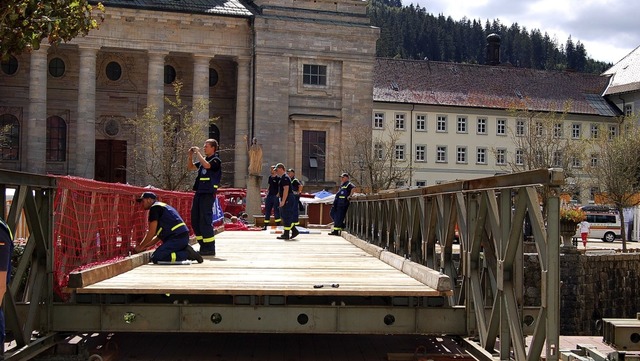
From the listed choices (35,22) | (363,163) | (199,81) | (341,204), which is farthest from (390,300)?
(363,163)

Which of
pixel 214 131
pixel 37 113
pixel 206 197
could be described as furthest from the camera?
pixel 214 131

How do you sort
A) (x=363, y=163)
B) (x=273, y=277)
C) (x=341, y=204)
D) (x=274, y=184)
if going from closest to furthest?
(x=273, y=277)
(x=274, y=184)
(x=341, y=204)
(x=363, y=163)

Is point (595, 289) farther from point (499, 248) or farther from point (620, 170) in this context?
point (499, 248)

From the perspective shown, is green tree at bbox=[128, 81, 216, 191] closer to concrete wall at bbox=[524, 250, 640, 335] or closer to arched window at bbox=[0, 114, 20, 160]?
arched window at bbox=[0, 114, 20, 160]

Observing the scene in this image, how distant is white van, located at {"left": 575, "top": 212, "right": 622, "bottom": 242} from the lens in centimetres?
5719

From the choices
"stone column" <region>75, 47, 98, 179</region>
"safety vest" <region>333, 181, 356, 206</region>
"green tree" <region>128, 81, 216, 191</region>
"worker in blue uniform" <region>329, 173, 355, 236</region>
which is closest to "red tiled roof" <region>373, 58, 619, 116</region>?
"green tree" <region>128, 81, 216, 191</region>

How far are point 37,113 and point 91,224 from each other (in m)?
44.4

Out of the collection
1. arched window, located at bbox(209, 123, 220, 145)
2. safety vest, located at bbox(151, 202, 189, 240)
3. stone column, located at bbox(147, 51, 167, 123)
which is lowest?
safety vest, located at bbox(151, 202, 189, 240)

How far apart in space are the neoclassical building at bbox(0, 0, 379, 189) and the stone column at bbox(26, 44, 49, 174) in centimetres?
6

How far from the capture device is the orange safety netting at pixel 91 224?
9.32 metres

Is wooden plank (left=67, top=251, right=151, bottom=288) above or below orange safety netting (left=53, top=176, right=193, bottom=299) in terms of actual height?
below

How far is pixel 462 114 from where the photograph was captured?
79.1 metres

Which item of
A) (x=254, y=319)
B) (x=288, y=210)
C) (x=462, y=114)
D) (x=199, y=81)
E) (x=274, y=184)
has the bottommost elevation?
(x=254, y=319)

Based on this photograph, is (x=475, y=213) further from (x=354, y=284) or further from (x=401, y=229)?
(x=401, y=229)
